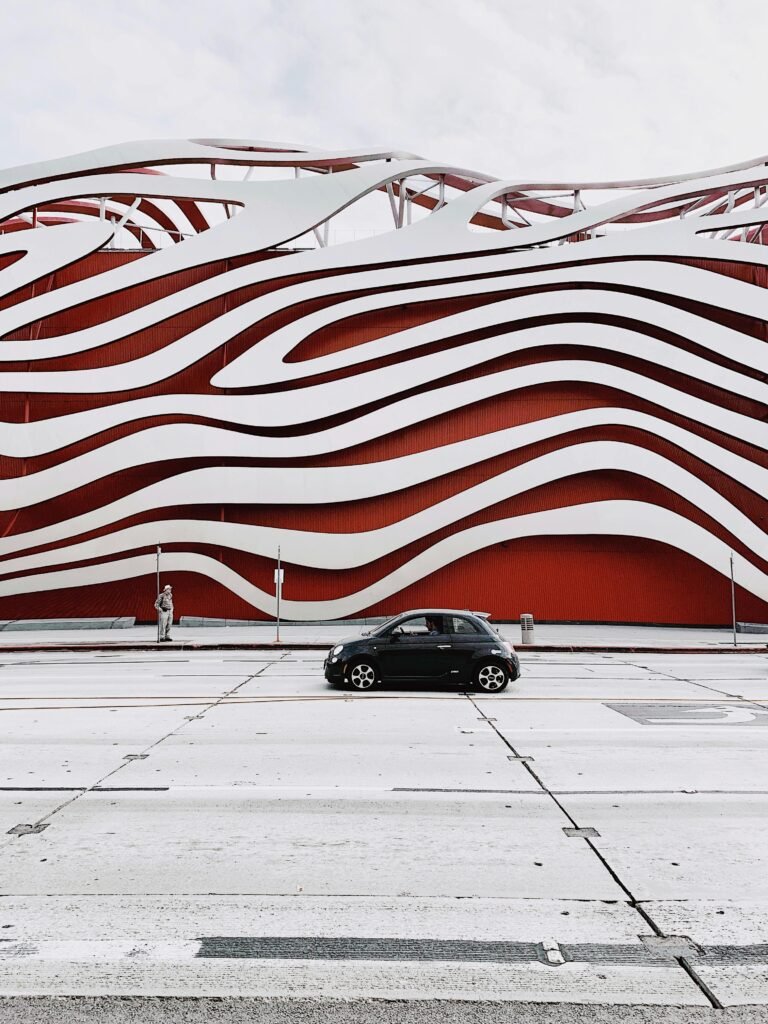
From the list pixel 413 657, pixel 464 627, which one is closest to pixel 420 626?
pixel 413 657

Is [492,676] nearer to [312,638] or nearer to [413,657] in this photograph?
[413,657]

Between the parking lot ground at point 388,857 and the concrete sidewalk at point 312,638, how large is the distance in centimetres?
1022

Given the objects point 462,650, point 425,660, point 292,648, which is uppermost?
point 462,650

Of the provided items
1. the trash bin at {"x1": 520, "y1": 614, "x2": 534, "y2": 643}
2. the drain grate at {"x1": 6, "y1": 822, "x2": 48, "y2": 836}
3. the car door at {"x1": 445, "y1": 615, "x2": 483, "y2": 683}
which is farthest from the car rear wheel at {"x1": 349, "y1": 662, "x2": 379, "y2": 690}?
the trash bin at {"x1": 520, "y1": 614, "x2": 534, "y2": 643}

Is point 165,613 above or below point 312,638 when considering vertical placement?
above

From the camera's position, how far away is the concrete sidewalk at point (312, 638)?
67.3ft

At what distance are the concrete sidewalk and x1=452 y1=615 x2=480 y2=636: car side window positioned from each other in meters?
8.00

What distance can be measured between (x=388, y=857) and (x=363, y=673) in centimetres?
770

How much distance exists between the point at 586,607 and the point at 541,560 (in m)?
2.25

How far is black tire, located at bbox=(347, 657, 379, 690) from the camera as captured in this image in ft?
41.9

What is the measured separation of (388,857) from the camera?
5.11 meters

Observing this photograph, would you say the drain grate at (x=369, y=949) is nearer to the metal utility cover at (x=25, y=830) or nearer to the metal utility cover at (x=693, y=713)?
the metal utility cover at (x=25, y=830)

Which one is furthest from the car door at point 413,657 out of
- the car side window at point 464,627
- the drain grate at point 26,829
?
the drain grate at point 26,829

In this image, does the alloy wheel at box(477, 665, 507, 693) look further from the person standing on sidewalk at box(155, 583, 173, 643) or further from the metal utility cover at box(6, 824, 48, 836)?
the person standing on sidewalk at box(155, 583, 173, 643)
